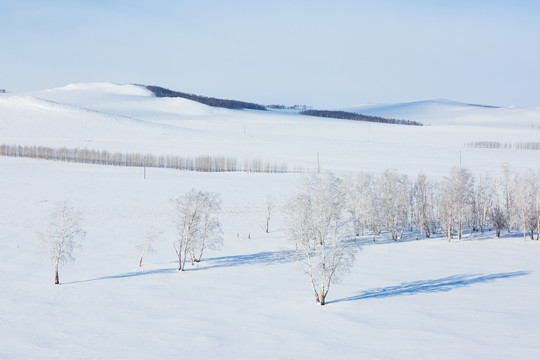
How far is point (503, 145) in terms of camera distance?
14025 centimetres

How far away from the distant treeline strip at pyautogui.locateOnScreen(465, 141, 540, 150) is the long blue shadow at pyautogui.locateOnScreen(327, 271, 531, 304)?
106289 millimetres

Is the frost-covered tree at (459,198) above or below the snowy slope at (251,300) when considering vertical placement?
above

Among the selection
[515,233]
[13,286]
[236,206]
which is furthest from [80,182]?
[515,233]

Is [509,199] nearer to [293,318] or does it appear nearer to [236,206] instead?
[236,206]

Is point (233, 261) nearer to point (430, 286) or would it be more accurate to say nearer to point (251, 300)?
point (251, 300)

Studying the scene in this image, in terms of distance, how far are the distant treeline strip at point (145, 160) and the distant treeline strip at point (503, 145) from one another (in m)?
65.6

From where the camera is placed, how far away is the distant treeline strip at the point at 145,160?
356ft

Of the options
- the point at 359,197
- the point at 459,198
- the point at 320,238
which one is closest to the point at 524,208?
the point at 459,198

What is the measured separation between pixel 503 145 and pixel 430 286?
393ft

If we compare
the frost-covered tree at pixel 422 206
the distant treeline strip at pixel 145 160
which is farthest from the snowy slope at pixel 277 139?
the frost-covered tree at pixel 422 206

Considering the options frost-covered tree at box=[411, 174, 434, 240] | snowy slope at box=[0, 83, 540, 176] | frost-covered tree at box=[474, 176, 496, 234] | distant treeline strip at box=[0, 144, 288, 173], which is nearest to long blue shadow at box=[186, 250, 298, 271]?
frost-covered tree at box=[411, 174, 434, 240]

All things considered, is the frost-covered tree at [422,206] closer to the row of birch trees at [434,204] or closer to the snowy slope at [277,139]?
the row of birch trees at [434,204]

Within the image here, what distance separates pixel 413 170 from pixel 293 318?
76893 mm

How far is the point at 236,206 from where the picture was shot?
72500mm
